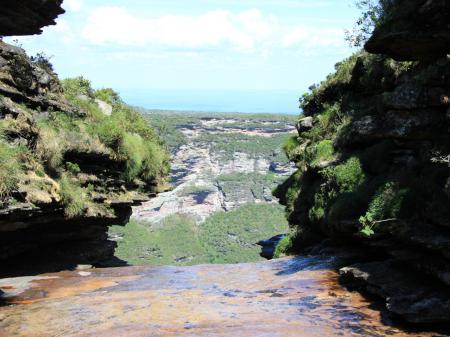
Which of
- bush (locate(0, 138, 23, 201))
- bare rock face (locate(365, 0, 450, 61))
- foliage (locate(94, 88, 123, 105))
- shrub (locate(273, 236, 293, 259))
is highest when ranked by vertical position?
bare rock face (locate(365, 0, 450, 61))

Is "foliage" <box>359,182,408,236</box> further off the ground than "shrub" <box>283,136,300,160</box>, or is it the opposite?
"shrub" <box>283,136,300,160</box>

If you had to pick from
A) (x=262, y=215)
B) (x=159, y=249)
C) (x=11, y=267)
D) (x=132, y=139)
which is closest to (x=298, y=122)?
(x=132, y=139)

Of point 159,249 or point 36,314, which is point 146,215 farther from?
point 36,314

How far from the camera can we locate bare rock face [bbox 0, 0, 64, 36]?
14.7m

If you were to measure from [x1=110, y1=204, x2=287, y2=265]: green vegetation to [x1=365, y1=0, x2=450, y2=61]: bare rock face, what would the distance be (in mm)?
116635

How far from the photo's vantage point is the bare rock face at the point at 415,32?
9992 millimetres

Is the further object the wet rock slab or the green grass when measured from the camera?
the green grass

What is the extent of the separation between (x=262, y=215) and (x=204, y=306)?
165 meters

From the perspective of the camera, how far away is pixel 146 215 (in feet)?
566

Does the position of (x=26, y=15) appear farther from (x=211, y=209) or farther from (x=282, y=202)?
(x=211, y=209)

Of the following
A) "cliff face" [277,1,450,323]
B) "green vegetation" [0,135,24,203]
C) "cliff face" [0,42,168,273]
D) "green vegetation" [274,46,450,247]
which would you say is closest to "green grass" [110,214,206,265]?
A: "cliff face" [0,42,168,273]

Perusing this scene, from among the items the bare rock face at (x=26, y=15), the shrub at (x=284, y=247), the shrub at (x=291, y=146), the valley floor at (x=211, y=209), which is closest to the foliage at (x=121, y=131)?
the bare rock face at (x=26, y=15)

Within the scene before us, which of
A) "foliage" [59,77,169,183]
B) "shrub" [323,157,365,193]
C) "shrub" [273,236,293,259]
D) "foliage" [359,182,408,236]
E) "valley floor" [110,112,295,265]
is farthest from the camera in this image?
"valley floor" [110,112,295,265]

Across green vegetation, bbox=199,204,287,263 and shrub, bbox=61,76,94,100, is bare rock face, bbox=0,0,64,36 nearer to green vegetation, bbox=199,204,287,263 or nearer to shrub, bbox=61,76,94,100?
shrub, bbox=61,76,94,100
